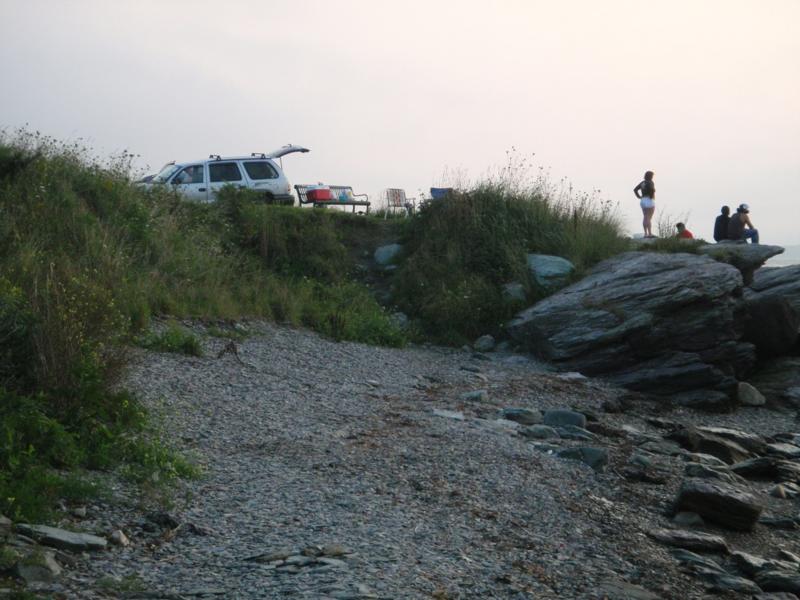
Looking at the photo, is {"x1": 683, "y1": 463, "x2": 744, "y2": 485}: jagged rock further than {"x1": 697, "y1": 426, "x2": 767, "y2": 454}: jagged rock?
No

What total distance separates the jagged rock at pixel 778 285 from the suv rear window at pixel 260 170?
469 inches

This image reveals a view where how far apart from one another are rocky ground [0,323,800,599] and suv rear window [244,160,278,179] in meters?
11.2

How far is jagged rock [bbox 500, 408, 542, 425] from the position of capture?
41.0ft

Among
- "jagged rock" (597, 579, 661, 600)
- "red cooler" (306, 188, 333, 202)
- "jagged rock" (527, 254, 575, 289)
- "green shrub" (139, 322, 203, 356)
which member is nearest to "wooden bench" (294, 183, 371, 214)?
"red cooler" (306, 188, 333, 202)

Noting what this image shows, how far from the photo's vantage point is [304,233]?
21109 mm

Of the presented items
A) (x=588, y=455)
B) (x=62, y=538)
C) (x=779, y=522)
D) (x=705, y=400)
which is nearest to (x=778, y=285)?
(x=705, y=400)

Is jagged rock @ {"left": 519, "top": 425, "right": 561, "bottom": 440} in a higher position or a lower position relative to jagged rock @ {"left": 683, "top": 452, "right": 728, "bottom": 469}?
higher

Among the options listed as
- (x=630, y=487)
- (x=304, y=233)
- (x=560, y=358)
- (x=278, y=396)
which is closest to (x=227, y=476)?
(x=278, y=396)

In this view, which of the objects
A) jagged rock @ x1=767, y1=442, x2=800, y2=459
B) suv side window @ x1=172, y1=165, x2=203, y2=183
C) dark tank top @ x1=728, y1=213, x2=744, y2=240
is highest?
suv side window @ x1=172, y1=165, x2=203, y2=183

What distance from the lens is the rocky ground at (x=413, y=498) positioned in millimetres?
5906

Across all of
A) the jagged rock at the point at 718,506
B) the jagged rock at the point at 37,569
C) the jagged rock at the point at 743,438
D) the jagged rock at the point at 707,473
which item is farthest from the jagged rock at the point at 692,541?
the jagged rock at the point at 743,438

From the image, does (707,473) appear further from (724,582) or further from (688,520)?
(724,582)

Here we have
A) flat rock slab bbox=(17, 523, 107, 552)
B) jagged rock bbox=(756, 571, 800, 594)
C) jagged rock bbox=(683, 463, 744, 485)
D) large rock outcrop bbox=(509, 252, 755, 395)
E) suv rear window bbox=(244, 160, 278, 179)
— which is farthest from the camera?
suv rear window bbox=(244, 160, 278, 179)

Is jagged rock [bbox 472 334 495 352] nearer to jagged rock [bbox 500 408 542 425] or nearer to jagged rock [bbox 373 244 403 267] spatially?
jagged rock [bbox 373 244 403 267]
